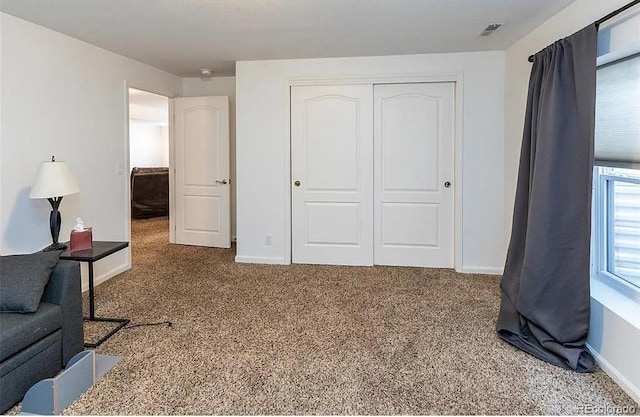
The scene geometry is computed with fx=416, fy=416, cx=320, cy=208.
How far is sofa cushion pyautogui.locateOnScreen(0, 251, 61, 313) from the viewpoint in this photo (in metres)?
2.04

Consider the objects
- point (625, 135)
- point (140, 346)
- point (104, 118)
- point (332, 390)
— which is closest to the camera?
point (332, 390)

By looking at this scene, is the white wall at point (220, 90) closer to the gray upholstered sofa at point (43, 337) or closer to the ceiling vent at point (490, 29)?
the ceiling vent at point (490, 29)

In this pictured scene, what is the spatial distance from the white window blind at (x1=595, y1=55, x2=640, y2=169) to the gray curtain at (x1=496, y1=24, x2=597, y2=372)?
214 mm

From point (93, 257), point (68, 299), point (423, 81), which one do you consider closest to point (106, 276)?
point (93, 257)

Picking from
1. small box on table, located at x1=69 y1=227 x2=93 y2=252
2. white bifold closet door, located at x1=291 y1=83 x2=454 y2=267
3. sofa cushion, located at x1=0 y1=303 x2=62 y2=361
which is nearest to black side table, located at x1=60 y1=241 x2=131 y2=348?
small box on table, located at x1=69 y1=227 x2=93 y2=252

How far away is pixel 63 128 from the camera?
348 centimetres

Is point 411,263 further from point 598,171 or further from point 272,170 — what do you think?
point 598,171

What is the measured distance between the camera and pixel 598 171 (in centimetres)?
263

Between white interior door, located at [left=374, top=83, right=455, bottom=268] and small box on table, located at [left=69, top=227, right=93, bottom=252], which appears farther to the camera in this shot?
white interior door, located at [left=374, top=83, right=455, bottom=268]

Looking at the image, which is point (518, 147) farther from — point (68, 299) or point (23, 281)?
point (23, 281)

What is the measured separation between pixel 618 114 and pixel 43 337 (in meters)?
3.33

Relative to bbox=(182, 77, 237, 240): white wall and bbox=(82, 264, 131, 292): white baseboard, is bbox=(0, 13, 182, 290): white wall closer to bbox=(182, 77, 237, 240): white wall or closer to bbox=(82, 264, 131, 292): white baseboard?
bbox=(82, 264, 131, 292): white baseboard

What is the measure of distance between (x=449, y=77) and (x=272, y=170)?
6.80 ft

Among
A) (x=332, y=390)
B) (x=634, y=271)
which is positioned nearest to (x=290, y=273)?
(x=332, y=390)
